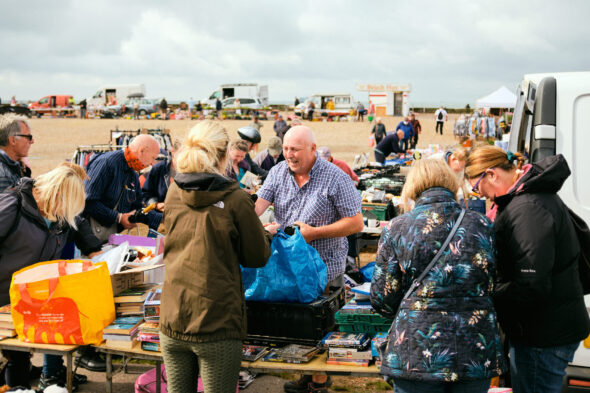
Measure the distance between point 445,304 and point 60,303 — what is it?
7.29 feet

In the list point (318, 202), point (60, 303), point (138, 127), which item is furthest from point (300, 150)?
point (138, 127)

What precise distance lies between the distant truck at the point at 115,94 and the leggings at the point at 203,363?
141 feet

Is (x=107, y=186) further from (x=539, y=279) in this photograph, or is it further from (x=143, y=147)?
(x=539, y=279)

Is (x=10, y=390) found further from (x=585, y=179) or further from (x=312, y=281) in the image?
(x=585, y=179)

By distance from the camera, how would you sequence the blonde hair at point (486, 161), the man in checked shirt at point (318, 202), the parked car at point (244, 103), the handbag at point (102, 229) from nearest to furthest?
the blonde hair at point (486, 161), the man in checked shirt at point (318, 202), the handbag at point (102, 229), the parked car at point (244, 103)

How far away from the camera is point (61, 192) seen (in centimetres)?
339

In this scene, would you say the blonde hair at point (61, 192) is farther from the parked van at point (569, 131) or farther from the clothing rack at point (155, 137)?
the clothing rack at point (155, 137)

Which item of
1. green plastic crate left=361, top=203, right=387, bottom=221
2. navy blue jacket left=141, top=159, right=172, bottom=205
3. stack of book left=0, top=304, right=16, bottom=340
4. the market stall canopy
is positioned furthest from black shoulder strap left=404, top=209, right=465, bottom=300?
the market stall canopy

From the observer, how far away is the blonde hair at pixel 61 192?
339cm

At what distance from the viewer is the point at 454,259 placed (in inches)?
84.7

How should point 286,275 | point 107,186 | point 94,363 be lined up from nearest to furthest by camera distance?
point 286,275 < point 94,363 < point 107,186

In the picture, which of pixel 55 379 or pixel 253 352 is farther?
pixel 55 379

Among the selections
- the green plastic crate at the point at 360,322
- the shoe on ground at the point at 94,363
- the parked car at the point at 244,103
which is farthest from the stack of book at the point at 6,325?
the parked car at the point at 244,103

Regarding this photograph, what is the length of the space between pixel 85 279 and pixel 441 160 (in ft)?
6.95
